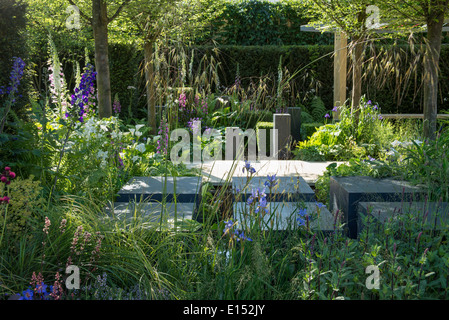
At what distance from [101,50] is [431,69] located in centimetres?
382

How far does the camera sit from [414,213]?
2.29 metres

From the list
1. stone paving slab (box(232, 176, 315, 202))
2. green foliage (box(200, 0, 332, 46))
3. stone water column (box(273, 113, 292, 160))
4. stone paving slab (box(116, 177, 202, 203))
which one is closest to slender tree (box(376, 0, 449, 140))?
stone water column (box(273, 113, 292, 160))

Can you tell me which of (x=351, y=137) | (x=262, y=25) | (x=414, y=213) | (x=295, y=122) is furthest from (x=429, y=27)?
(x=262, y=25)

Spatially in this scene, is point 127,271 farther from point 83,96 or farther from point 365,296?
point 83,96

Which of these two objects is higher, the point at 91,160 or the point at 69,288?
the point at 91,160

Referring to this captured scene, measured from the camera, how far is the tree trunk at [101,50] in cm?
499

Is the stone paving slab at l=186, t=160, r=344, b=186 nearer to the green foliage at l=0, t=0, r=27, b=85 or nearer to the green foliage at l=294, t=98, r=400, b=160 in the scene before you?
the green foliage at l=294, t=98, r=400, b=160

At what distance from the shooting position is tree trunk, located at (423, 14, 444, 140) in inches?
197

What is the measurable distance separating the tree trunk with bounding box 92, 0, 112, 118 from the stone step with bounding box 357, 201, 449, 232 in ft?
11.3

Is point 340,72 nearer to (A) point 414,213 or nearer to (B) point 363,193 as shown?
(B) point 363,193

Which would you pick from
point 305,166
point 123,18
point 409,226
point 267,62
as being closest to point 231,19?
point 267,62

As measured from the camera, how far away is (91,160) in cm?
341

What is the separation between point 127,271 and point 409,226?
1.35 meters
